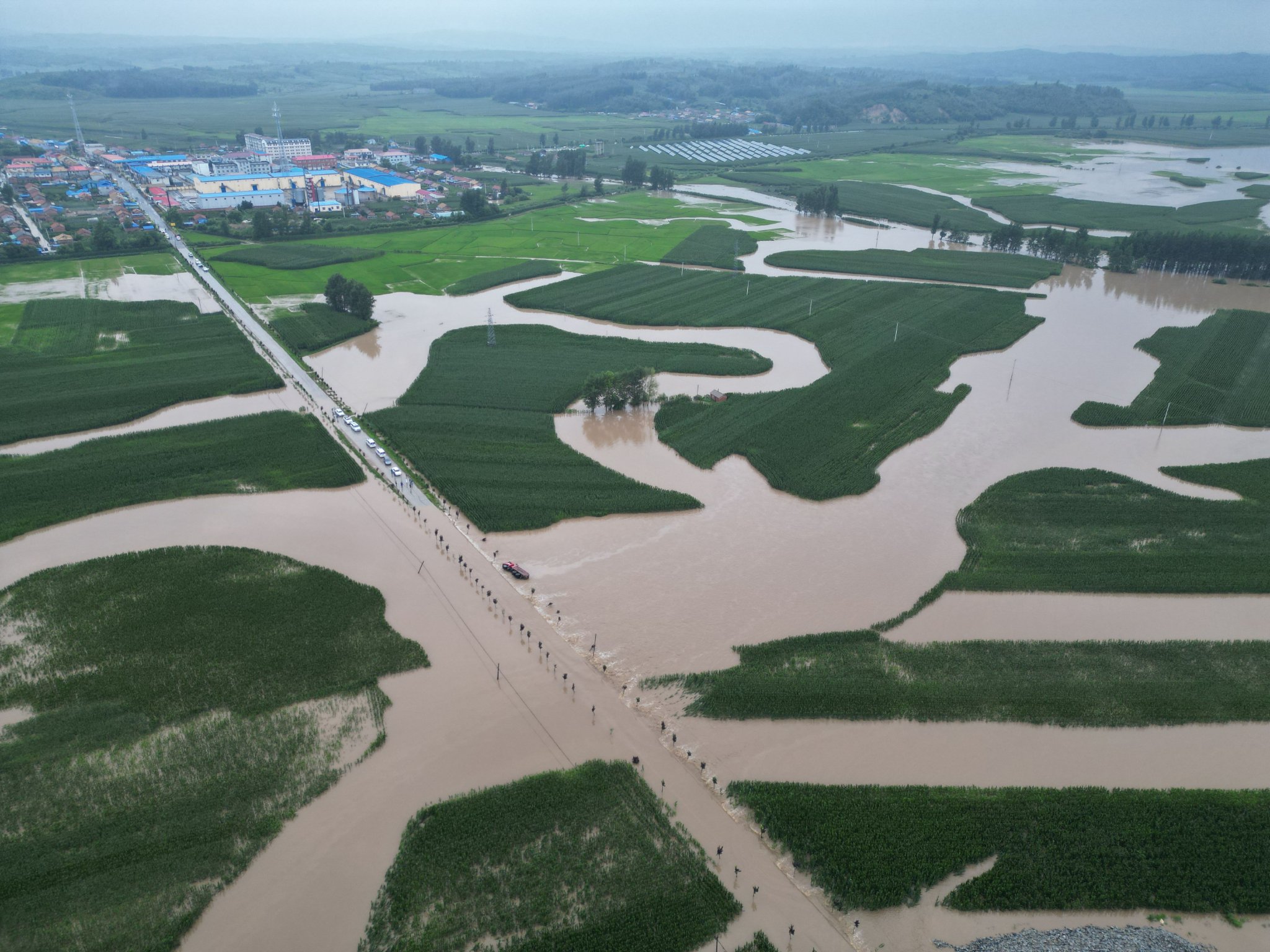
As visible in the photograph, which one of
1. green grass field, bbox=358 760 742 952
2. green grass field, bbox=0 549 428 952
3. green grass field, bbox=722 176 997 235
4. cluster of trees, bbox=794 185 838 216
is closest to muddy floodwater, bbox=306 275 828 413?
green grass field, bbox=0 549 428 952

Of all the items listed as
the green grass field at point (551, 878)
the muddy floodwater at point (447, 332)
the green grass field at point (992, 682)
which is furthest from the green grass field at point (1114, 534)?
the muddy floodwater at point (447, 332)

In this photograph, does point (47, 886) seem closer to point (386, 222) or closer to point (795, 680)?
point (795, 680)

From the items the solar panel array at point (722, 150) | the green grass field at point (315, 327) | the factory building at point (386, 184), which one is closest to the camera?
the green grass field at point (315, 327)

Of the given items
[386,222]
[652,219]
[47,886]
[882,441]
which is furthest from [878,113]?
[47,886]

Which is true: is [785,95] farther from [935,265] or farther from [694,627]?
[694,627]

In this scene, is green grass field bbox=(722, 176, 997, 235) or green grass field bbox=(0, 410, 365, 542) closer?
green grass field bbox=(0, 410, 365, 542)

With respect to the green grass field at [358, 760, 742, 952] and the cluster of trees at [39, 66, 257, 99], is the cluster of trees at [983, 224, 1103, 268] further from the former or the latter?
the cluster of trees at [39, 66, 257, 99]

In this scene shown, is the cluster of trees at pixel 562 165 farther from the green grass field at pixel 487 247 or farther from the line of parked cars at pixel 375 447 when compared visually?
the line of parked cars at pixel 375 447
